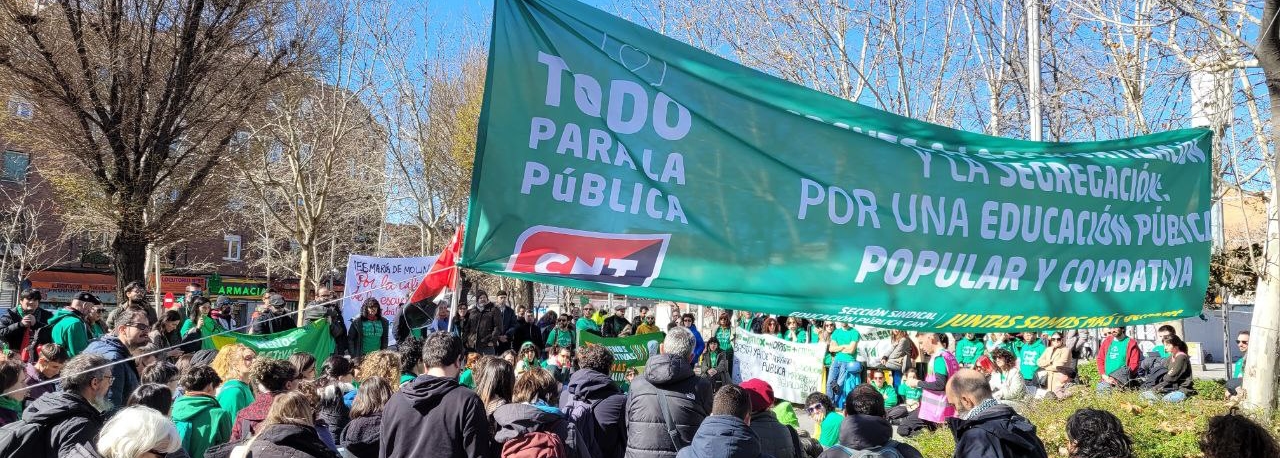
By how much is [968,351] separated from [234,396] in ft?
38.8

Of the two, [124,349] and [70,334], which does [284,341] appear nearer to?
[70,334]

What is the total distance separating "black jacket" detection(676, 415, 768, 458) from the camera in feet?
14.9

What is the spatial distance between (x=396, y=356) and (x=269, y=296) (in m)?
7.00

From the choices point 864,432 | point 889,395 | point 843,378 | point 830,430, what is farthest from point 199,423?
point 889,395

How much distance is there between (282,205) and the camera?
44.6 meters

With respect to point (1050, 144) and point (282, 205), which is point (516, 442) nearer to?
point (1050, 144)

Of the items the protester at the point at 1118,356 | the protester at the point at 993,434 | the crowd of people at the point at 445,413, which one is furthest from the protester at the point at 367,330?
the protester at the point at 993,434

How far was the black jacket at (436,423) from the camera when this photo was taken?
193 inches

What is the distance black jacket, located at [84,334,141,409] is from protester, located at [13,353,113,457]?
170 cm

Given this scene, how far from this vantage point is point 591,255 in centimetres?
362

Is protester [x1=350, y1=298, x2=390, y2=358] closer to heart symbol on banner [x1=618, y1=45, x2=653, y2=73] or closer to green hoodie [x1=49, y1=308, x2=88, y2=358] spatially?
green hoodie [x1=49, y1=308, x2=88, y2=358]

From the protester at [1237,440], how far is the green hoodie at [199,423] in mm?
4835

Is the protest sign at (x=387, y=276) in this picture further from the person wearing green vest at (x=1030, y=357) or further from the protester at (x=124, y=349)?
the person wearing green vest at (x=1030, y=357)

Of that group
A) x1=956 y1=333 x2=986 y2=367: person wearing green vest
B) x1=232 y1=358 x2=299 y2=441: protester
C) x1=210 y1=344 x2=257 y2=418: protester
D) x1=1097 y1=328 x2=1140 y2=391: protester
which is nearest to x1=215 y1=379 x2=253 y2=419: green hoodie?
x1=210 y1=344 x2=257 y2=418: protester
